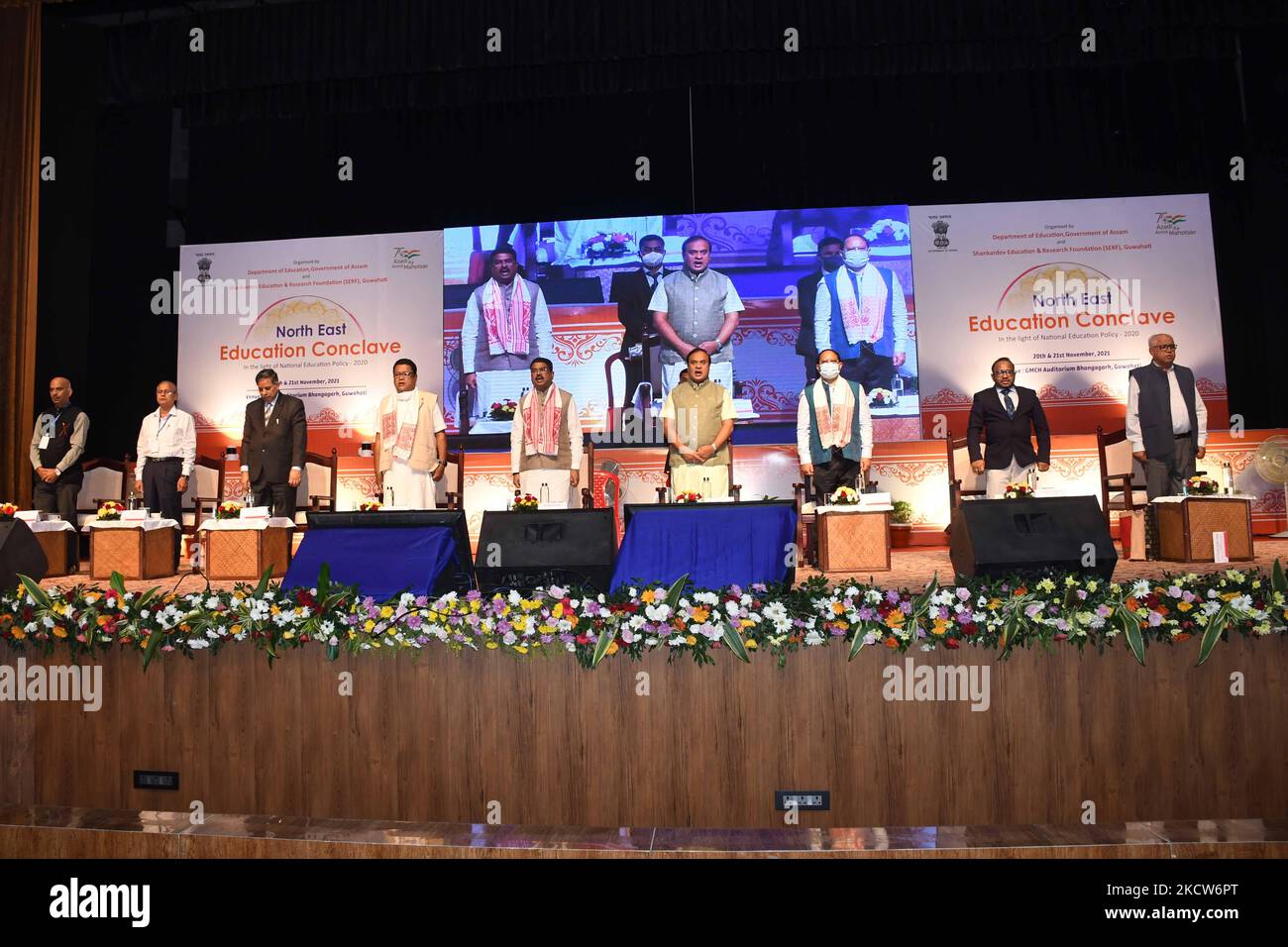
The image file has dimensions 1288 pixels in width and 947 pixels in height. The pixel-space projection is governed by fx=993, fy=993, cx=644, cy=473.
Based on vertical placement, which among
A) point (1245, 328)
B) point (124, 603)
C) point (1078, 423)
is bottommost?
point (124, 603)

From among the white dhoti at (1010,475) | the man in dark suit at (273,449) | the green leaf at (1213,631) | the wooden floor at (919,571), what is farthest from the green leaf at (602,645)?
the white dhoti at (1010,475)

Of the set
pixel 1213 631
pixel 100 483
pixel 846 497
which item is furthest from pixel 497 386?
pixel 1213 631

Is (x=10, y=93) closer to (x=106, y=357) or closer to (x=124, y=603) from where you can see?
(x=106, y=357)

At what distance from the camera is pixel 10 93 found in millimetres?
8609

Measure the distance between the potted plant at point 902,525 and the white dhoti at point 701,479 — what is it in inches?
112

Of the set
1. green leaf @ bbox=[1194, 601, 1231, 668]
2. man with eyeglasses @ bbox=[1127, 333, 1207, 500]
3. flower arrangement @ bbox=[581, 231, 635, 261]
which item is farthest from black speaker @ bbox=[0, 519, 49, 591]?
man with eyeglasses @ bbox=[1127, 333, 1207, 500]

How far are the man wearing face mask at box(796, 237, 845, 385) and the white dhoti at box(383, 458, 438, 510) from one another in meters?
3.55

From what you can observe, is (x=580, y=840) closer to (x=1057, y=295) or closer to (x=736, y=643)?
(x=736, y=643)

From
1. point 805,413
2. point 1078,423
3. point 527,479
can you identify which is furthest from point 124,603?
point 1078,423

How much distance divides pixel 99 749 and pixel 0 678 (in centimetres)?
52

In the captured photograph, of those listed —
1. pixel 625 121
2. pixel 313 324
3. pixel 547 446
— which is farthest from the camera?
pixel 313 324

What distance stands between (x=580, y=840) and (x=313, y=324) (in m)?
7.60

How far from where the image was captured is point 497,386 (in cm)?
912

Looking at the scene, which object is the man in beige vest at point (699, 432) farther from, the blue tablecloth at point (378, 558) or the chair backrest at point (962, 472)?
the chair backrest at point (962, 472)
